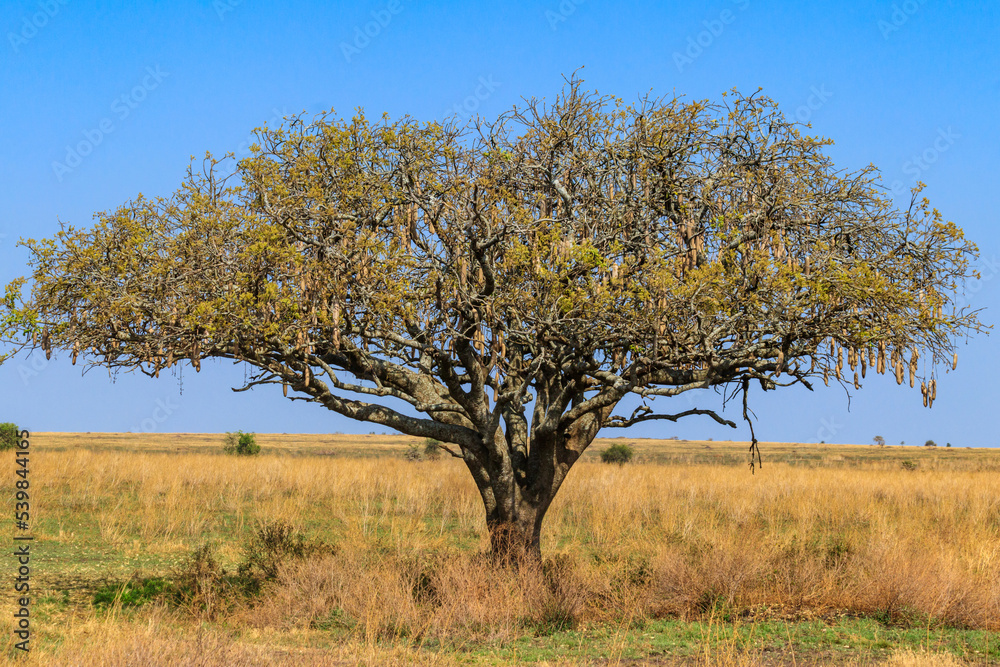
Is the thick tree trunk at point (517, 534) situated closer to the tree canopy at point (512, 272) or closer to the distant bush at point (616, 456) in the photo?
the tree canopy at point (512, 272)

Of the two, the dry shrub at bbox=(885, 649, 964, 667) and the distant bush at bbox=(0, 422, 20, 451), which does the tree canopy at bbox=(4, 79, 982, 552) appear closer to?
the dry shrub at bbox=(885, 649, 964, 667)

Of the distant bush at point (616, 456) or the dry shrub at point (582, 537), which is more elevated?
the distant bush at point (616, 456)

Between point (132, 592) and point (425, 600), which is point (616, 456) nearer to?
point (425, 600)

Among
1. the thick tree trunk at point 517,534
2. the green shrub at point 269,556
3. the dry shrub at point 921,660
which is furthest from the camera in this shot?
the green shrub at point 269,556

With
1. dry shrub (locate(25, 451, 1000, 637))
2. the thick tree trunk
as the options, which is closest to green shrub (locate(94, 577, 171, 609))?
dry shrub (locate(25, 451, 1000, 637))

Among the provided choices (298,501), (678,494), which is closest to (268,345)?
(298,501)

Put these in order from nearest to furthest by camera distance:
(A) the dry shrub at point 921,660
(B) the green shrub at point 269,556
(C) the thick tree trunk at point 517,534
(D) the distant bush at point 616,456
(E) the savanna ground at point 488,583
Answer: (A) the dry shrub at point 921,660
(E) the savanna ground at point 488,583
(C) the thick tree trunk at point 517,534
(B) the green shrub at point 269,556
(D) the distant bush at point 616,456

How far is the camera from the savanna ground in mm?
9055

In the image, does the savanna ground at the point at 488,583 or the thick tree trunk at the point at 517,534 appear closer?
the savanna ground at the point at 488,583

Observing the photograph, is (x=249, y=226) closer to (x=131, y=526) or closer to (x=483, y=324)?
(x=483, y=324)

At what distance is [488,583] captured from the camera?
36.7ft

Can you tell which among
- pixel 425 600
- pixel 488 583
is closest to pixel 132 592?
pixel 425 600

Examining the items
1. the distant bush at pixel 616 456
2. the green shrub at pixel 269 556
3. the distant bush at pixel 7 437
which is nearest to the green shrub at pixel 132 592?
the green shrub at pixel 269 556

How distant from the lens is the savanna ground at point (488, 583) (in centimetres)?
905
